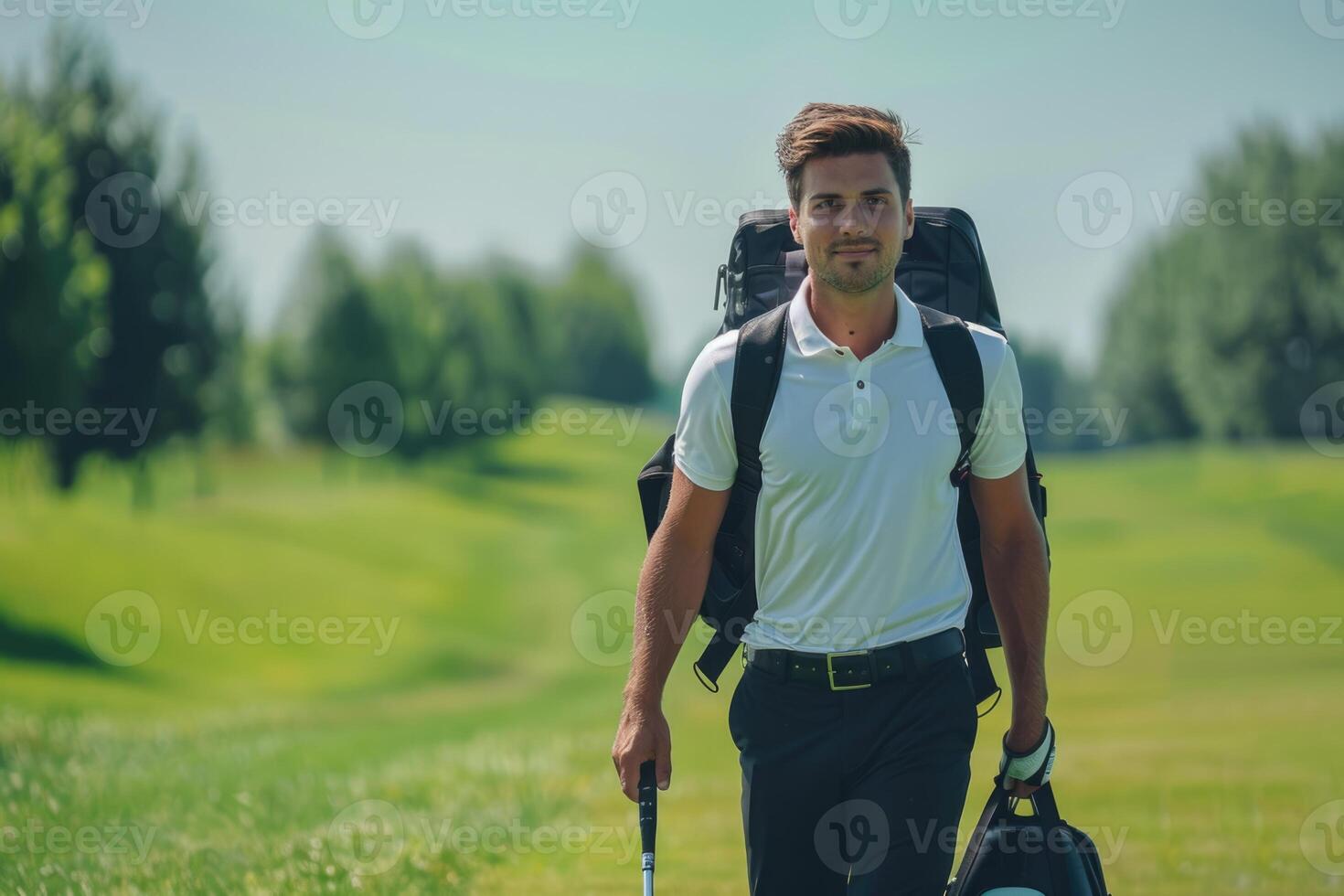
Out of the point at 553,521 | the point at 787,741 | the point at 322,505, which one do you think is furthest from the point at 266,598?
the point at 787,741

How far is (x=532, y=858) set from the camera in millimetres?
10609

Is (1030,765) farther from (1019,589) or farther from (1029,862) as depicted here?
(1019,589)

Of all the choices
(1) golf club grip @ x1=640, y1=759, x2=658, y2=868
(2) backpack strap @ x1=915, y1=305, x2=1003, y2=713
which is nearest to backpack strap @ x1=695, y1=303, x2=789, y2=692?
(1) golf club grip @ x1=640, y1=759, x2=658, y2=868

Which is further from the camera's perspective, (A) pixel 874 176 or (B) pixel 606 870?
(B) pixel 606 870

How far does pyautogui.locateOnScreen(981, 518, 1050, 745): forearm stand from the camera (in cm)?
558

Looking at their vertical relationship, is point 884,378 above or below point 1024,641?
above

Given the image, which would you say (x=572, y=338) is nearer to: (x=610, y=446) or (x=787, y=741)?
(x=610, y=446)

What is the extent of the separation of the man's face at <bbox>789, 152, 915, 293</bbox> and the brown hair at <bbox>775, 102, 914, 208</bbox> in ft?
0.13

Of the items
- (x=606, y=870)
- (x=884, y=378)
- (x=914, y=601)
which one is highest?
(x=884, y=378)

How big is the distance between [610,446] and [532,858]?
2927 inches

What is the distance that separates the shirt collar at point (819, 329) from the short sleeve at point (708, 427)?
239mm

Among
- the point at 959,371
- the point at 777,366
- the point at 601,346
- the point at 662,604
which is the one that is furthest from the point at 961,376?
the point at 601,346

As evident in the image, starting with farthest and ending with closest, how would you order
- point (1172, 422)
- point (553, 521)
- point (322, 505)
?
point (1172, 422) < point (553, 521) < point (322, 505)

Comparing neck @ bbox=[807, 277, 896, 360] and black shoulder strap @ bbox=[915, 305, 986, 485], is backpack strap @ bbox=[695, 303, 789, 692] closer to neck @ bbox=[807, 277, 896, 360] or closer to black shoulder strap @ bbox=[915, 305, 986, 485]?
neck @ bbox=[807, 277, 896, 360]
